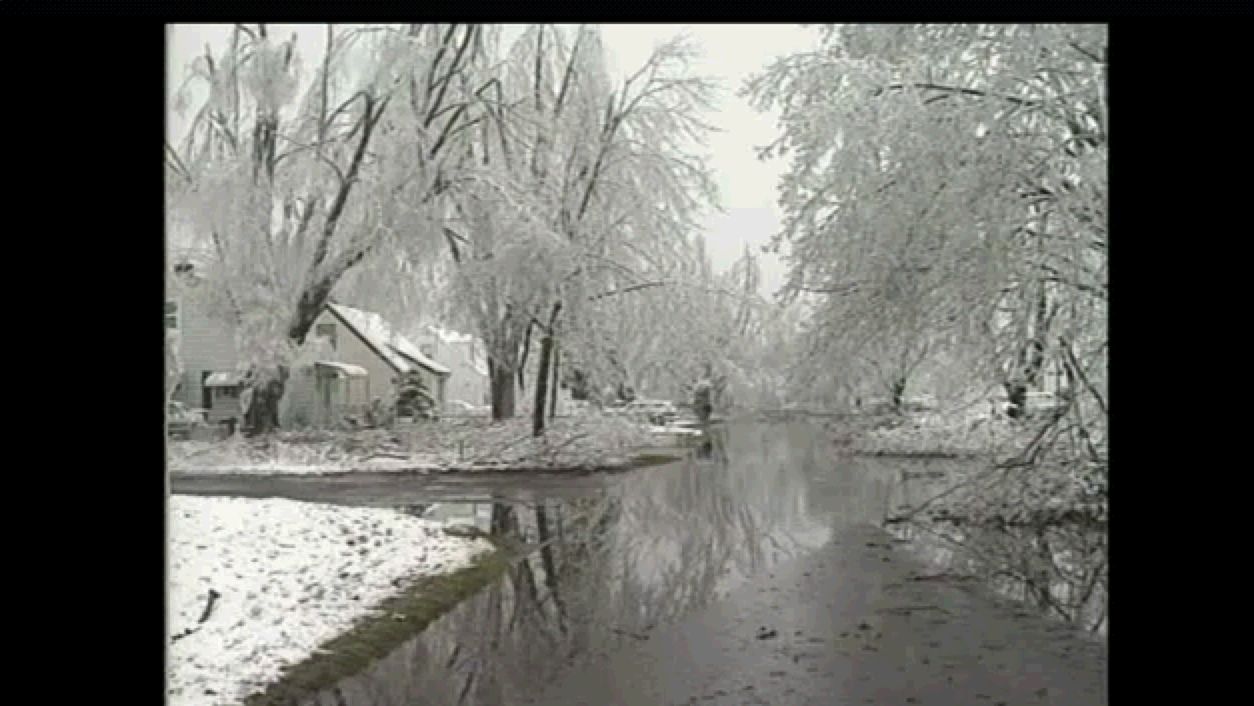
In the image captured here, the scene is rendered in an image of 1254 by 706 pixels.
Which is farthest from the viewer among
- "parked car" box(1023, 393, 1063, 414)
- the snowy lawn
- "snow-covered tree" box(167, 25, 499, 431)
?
"snow-covered tree" box(167, 25, 499, 431)

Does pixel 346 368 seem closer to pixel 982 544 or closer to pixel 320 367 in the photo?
pixel 320 367

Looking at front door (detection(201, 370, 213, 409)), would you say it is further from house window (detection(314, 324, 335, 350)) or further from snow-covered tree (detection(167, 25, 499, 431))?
house window (detection(314, 324, 335, 350))

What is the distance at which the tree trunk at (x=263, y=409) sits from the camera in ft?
9.74

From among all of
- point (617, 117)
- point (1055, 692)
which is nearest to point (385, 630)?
point (1055, 692)

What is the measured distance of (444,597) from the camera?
3021 millimetres

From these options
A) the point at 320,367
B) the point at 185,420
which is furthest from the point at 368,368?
the point at 185,420

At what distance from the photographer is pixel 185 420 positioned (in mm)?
2488

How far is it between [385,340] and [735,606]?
1.55 meters

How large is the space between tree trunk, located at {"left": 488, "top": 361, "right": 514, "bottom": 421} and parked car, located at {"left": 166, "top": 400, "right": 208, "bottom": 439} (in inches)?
48.1

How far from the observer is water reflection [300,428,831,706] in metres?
2.67

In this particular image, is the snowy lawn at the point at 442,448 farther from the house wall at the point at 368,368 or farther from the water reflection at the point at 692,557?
the water reflection at the point at 692,557

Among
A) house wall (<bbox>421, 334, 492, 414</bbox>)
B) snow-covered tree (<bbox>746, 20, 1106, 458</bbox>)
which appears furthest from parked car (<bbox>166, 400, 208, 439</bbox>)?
snow-covered tree (<bbox>746, 20, 1106, 458</bbox>)

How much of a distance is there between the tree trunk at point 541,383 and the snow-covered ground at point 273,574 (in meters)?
0.63
